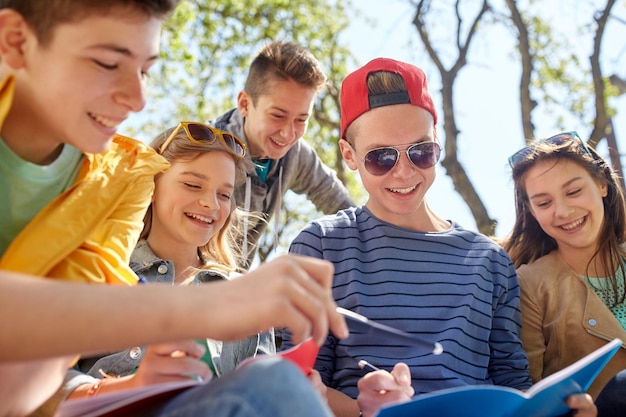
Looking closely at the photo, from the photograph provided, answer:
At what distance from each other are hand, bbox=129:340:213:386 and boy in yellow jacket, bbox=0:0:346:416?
1 centimetres

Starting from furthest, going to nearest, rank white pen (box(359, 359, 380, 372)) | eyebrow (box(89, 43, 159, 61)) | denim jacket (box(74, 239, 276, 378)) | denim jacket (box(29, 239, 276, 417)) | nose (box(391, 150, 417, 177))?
nose (box(391, 150, 417, 177)), denim jacket (box(74, 239, 276, 378)), white pen (box(359, 359, 380, 372)), denim jacket (box(29, 239, 276, 417)), eyebrow (box(89, 43, 159, 61))

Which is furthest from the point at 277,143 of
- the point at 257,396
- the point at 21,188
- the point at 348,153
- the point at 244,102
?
the point at 257,396

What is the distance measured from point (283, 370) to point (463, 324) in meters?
1.59

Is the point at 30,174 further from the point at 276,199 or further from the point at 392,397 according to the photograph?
the point at 276,199

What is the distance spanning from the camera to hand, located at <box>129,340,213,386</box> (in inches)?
71.6

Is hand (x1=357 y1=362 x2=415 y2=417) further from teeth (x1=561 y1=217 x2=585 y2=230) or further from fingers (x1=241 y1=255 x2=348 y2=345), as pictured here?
teeth (x1=561 y1=217 x2=585 y2=230)

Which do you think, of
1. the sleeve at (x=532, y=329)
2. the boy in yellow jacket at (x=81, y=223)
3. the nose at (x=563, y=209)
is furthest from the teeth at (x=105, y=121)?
the nose at (x=563, y=209)

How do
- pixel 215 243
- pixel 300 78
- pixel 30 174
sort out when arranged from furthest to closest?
1. pixel 300 78
2. pixel 215 243
3. pixel 30 174

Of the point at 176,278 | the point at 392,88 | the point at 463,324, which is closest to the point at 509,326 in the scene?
the point at 463,324

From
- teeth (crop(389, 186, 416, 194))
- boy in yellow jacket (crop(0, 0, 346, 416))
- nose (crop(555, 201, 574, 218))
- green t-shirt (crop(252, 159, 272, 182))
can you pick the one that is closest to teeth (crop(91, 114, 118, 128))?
boy in yellow jacket (crop(0, 0, 346, 416))

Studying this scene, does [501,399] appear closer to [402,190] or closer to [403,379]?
[403,379]

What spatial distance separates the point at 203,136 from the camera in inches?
145

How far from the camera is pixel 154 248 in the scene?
346 centimetres

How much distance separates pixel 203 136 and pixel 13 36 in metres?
1.92
